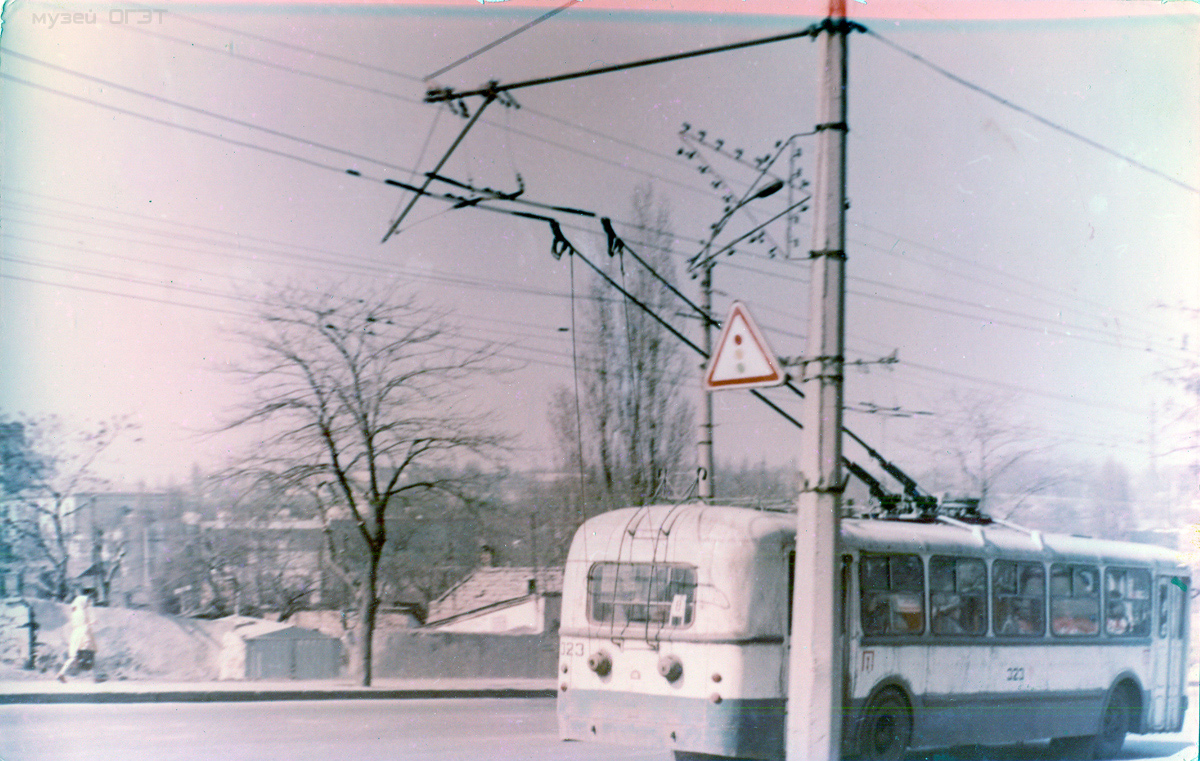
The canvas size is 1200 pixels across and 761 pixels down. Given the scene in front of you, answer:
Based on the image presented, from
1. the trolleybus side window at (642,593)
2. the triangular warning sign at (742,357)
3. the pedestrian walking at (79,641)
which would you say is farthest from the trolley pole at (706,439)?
the pedestrian walking at (79,641)

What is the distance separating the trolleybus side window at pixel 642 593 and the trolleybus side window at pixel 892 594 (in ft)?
5.80

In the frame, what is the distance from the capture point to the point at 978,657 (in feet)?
42.0

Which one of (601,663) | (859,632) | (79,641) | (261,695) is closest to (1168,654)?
(859,632)

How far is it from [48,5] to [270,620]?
16.4m

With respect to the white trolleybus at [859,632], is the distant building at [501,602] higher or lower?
lower

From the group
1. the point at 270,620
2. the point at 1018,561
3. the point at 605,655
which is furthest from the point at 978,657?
the point at 270,620

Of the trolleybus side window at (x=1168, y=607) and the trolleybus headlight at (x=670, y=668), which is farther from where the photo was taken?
the trolleybus side window at (x=1168, y=607)

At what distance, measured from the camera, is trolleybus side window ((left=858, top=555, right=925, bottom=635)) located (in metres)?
11.7

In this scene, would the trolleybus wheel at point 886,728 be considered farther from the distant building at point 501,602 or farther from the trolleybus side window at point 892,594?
the distant building at point 501,602

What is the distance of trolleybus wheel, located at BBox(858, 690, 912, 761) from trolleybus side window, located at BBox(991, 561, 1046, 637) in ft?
5.70

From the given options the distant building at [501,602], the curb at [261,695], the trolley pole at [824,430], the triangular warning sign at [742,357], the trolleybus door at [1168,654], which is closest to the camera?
the trolley pole at [824,430]

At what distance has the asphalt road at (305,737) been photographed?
485 inches

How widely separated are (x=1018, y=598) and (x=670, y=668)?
4574mm

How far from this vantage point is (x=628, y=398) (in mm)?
24875
